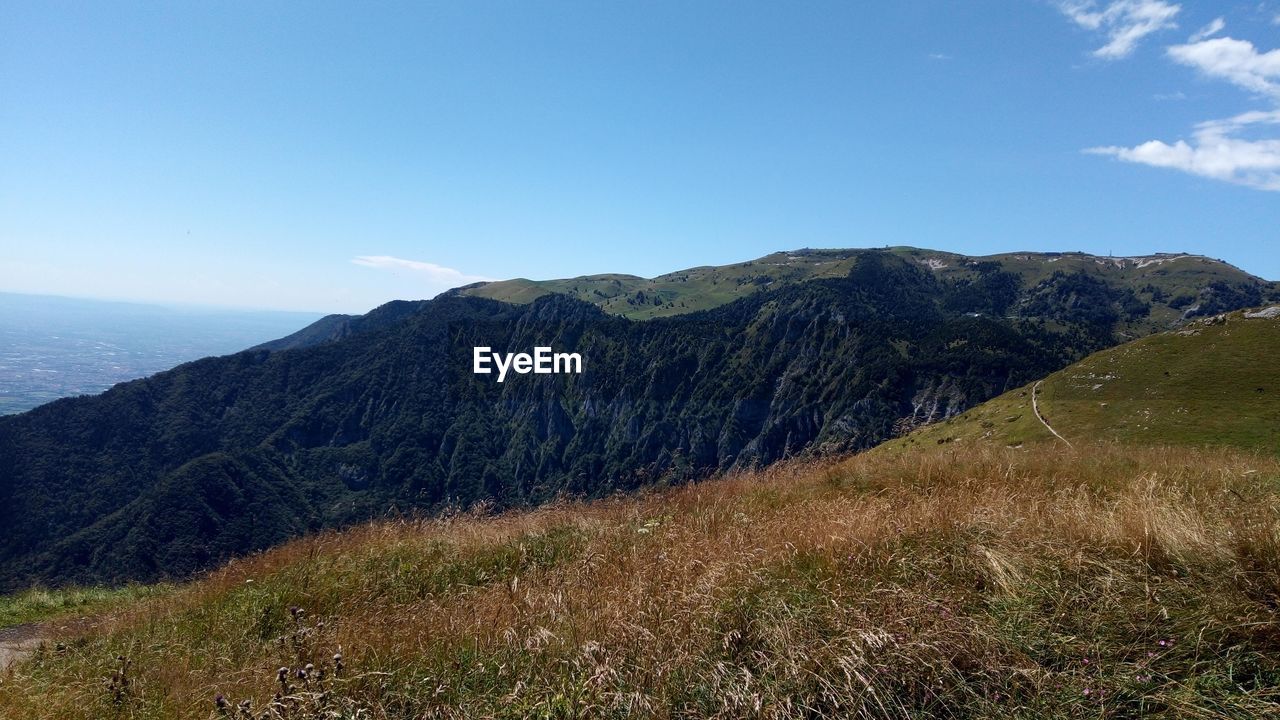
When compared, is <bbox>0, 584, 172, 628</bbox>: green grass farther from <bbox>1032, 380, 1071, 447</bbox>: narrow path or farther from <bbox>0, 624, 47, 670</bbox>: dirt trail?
<bbox>1032, 380, 1071, 447</bbox>: narrow path

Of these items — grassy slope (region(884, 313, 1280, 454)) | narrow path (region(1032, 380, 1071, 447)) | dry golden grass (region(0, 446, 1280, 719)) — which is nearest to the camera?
dry golden grass (region(0, 446, 1280, 719))

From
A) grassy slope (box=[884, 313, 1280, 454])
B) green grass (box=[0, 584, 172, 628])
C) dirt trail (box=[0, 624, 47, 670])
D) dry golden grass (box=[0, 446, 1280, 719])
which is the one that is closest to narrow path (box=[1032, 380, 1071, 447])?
grassy slope (box=[884, 313, 1280, 454])

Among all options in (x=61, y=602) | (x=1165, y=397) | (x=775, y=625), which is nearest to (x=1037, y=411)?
(x=1165, y=397)

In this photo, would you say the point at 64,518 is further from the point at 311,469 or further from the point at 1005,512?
Result: the point at 1005,512

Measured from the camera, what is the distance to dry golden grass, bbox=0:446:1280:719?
9.95 ft

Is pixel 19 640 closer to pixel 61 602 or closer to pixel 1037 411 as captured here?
pixel 61 602

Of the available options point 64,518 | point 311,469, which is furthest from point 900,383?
point 64,518

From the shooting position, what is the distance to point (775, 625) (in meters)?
3.66

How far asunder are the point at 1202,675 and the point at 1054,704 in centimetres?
73

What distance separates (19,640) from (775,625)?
10.4 meters

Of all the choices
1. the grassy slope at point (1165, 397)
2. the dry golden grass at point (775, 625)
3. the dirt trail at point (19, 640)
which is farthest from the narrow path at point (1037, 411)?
the dirt trail at point (19, 640)

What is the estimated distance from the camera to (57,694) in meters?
4.12

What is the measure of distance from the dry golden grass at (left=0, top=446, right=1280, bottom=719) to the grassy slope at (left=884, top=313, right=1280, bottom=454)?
25930 mm

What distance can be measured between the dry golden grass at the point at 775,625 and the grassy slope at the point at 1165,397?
85.1 feet
